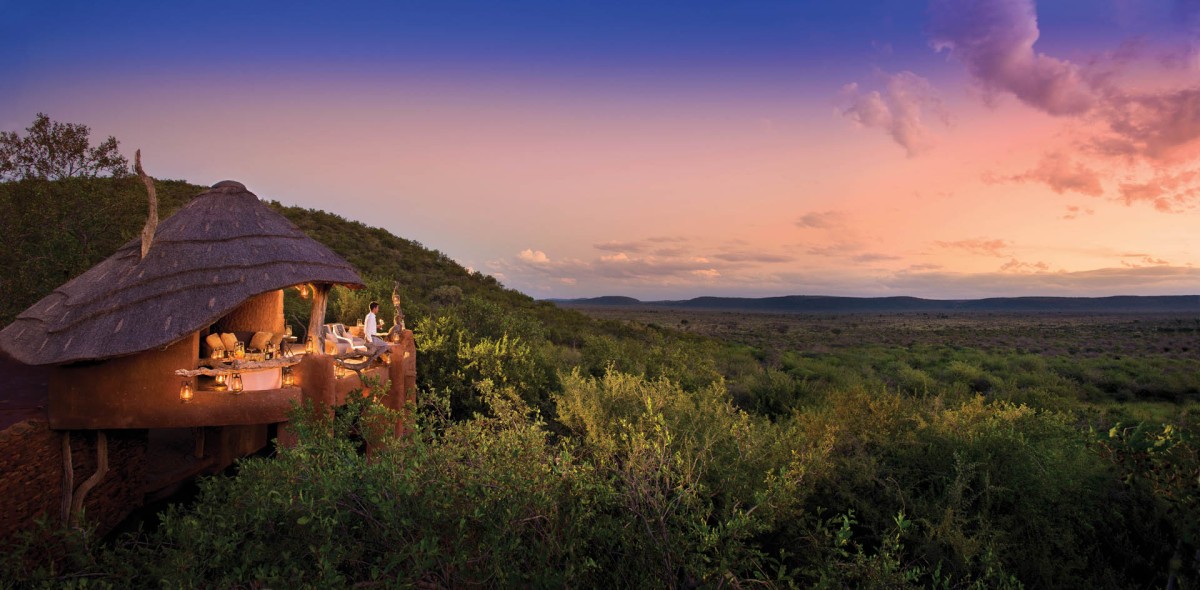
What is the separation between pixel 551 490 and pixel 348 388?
530cm

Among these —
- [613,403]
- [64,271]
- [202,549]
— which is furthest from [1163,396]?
[64,271]

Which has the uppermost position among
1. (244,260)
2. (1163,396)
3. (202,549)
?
(244,260)

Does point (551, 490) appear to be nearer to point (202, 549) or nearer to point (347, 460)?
point (347, 460)

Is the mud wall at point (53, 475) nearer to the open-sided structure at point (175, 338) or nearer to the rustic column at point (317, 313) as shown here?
the open-sided structure at point (175, 338)

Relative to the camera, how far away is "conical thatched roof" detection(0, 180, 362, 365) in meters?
7.47

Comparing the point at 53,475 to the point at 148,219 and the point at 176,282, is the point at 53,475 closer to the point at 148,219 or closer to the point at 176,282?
the point at 176,282

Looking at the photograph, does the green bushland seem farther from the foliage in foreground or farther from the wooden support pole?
the wooden support pole

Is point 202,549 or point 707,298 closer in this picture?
point 202,549

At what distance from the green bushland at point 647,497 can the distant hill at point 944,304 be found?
107788 mm

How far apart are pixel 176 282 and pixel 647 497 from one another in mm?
7544

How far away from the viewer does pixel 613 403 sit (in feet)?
35.3

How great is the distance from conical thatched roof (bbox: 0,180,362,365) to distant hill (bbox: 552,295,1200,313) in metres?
109

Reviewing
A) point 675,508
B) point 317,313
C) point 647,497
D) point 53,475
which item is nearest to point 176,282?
point 317,313

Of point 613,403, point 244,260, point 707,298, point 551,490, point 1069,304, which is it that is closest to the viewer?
point 551,490
